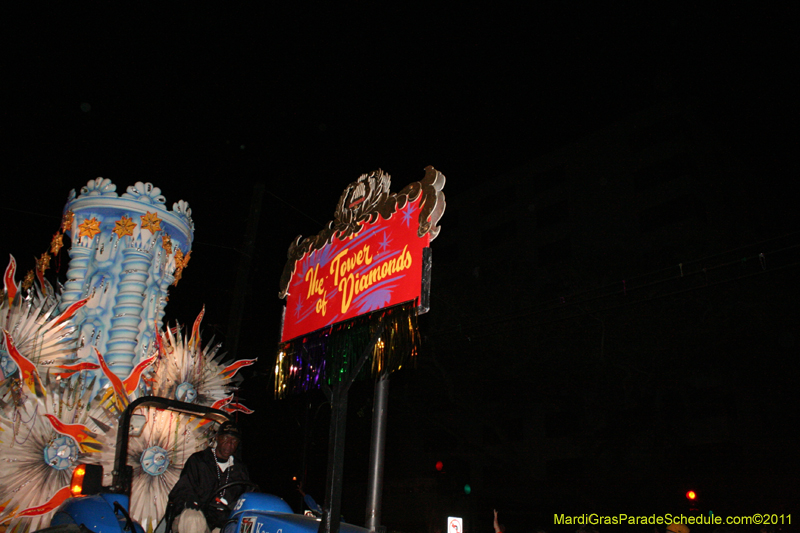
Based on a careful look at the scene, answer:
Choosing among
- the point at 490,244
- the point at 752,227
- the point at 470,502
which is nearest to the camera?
the point at 752,227

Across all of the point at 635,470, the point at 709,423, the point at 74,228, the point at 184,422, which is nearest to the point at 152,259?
the point at 74,228

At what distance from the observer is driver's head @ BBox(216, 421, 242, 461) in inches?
232

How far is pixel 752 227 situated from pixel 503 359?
55.1 ft

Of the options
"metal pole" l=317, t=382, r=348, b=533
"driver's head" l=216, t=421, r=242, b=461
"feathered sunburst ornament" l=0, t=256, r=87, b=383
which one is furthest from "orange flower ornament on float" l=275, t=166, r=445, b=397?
"feathered sunburst ornament" l=0, t=256, r=87, b=383

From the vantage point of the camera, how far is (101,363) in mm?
7902

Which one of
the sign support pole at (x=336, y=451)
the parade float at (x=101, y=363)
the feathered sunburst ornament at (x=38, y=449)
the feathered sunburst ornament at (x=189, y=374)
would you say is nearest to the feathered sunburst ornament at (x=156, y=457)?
the parade float at (x=101, y=363)

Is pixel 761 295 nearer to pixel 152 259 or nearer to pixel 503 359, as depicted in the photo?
pixel 503 359

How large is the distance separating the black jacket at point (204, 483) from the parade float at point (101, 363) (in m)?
1.81

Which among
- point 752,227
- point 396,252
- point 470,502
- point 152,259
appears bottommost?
point 470,502

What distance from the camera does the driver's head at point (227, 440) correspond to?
590 cm

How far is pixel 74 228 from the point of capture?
29.4ft

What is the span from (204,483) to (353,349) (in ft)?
6.81

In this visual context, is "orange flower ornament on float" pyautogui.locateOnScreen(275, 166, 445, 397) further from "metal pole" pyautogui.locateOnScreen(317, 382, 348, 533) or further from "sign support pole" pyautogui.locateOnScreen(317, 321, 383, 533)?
"metal pole" pyautogui.locateOnScreen(317, 382, 348, 533)

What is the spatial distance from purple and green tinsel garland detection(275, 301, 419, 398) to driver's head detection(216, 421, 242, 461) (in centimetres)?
106
